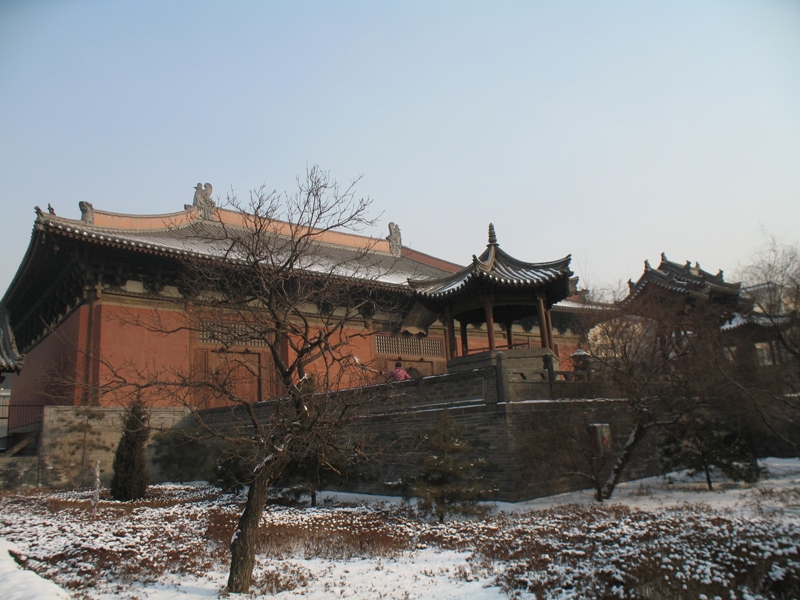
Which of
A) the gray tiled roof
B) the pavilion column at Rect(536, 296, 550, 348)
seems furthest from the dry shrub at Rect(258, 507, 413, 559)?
the pavilion column at Rect(536, 296, 550, 348)

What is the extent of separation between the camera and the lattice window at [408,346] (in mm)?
19250

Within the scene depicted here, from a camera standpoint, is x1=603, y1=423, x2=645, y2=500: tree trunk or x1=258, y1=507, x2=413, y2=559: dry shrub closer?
x1=258, y1=507, x2=413, y2=559: dry shrub

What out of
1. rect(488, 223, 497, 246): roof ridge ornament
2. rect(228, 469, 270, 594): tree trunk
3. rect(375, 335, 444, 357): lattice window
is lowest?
rect(228, 469, 270, 594): tree trunk

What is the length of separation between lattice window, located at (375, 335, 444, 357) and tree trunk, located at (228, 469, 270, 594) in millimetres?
13441

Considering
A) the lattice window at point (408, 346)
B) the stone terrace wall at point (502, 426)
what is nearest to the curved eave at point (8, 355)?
the stone terrace wall at point (502, 426)

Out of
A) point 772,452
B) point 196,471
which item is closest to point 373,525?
point 196,471

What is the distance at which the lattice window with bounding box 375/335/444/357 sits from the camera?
758 inches

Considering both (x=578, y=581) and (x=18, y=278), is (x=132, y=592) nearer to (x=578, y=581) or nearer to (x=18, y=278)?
(x=578, y=581)

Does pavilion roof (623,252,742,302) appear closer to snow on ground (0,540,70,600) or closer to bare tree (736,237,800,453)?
bare tree (736,237,800,453)

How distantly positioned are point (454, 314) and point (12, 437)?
42.3 feet

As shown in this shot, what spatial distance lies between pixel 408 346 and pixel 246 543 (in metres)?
14.2

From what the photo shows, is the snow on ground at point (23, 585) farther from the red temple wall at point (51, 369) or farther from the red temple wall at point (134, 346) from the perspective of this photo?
the red temple wall at point (134, 346)

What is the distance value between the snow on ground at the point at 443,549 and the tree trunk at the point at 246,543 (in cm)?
20

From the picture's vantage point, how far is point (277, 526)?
8.74 metres
